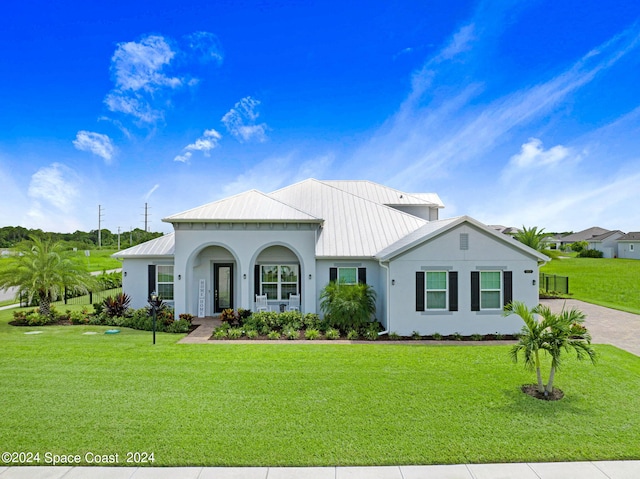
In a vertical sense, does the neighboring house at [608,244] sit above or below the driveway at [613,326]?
above

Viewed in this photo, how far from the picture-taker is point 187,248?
15852mm

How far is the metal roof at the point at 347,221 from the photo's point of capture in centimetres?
1602

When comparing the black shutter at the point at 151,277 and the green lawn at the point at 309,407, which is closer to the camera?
the green lawn at the point at 309,407

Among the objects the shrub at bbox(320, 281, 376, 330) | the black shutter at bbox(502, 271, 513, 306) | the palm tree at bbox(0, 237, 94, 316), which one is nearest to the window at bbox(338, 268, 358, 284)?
the shrub at bbox(320, 281, 376, 330)

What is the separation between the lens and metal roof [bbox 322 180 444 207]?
934 inches

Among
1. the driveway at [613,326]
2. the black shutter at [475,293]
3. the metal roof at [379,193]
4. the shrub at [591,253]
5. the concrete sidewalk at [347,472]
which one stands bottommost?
the driveway at [613,326]

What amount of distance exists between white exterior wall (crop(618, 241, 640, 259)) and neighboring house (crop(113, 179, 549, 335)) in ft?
220

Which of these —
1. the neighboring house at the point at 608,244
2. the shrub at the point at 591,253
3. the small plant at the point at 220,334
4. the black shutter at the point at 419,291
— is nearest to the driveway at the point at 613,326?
the black shutter at the point at 419,291

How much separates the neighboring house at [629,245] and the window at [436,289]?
6955cm

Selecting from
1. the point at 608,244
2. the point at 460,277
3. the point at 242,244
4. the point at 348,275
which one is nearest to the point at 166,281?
the point at 242,244

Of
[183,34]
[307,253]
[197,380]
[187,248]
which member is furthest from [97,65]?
[197,380]

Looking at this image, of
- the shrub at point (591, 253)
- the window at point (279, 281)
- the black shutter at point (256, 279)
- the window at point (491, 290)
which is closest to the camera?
the window at point (491, 290)

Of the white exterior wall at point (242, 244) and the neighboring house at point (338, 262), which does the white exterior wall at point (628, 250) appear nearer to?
the neighboring house at point (338, 262)

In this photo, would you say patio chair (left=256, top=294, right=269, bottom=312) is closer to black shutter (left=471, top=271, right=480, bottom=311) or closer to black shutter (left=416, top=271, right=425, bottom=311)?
black shutter (left=416, top=271, right=425, bottom=311)
